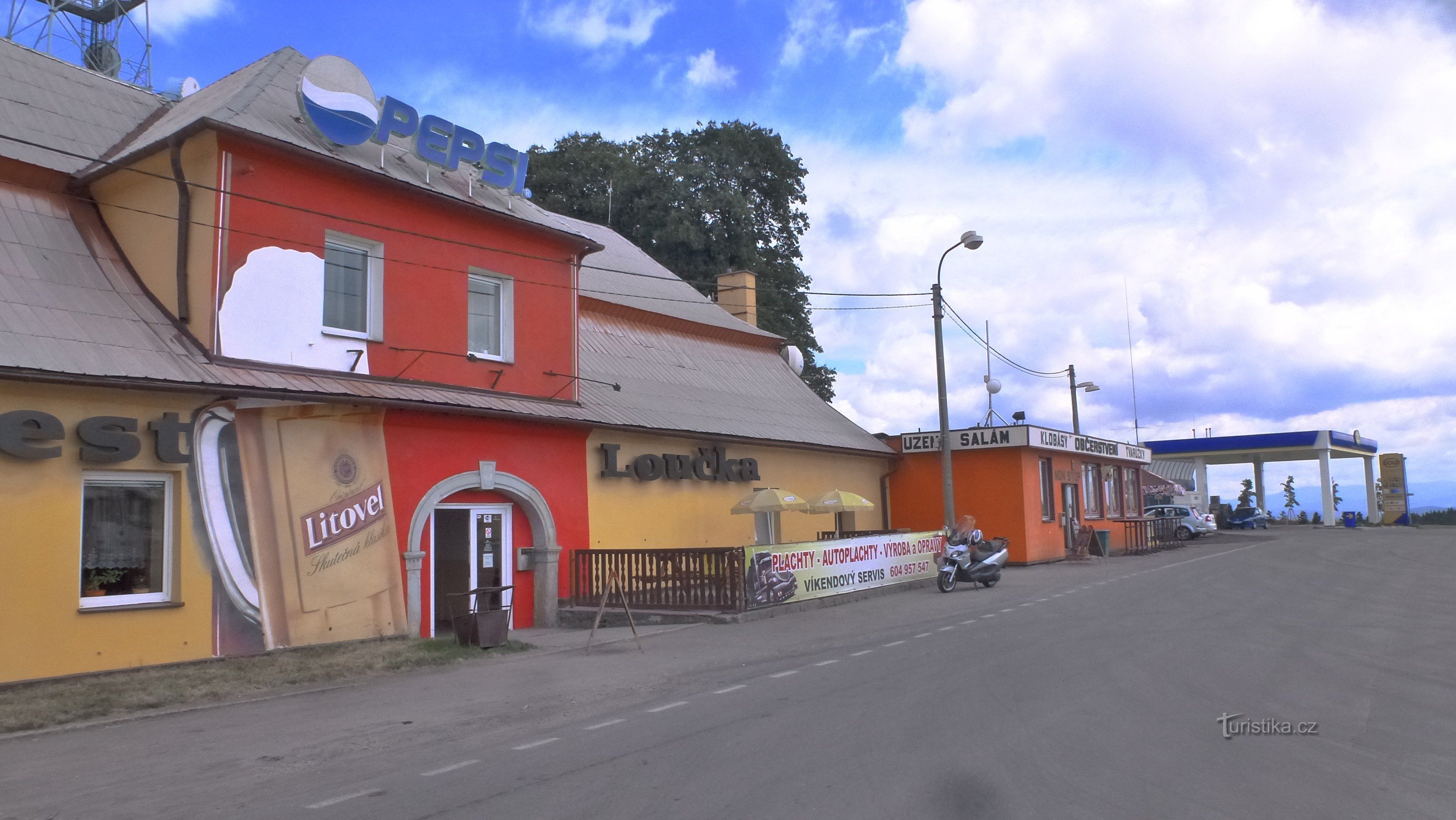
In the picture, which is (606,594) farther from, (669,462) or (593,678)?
(669,462)

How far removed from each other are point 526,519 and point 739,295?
18.1m

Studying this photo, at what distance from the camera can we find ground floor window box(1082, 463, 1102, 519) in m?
35.6

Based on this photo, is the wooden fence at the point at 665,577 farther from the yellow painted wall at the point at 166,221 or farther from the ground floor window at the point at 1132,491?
the ground floor window at the point at 1132,491

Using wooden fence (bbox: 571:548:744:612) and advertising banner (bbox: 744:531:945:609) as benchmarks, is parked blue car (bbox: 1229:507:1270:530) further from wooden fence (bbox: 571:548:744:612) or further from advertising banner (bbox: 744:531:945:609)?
wooden fence (bbox: 571:548:744:612)

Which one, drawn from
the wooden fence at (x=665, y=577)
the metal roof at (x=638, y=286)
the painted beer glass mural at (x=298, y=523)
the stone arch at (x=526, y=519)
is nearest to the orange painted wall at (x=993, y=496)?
the metal roof at (x=638, y=286)

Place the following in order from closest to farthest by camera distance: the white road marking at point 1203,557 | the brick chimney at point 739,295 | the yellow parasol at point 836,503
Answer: the yellow parasol at point 836,503, the white road marking at point 1203,557, the brick chimney at point 739,295

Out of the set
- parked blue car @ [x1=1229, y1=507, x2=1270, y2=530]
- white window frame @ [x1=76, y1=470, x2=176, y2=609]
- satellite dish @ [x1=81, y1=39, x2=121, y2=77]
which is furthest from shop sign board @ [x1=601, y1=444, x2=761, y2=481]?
parked blue car @ [x1=1229, y1=507, x2=1270, y2=530]

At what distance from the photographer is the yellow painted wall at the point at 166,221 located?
43.2 ft

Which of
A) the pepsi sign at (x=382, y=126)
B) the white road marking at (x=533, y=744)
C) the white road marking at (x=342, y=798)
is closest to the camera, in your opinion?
the white road marking at (x=342, y=798)

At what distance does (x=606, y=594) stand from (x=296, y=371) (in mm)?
5462

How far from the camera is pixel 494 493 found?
55.8ft

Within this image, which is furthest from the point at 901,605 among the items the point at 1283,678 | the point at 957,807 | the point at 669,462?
the point at 957,807

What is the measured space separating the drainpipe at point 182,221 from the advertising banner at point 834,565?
9.40m

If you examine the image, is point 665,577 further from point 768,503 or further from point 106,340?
point 106,340
